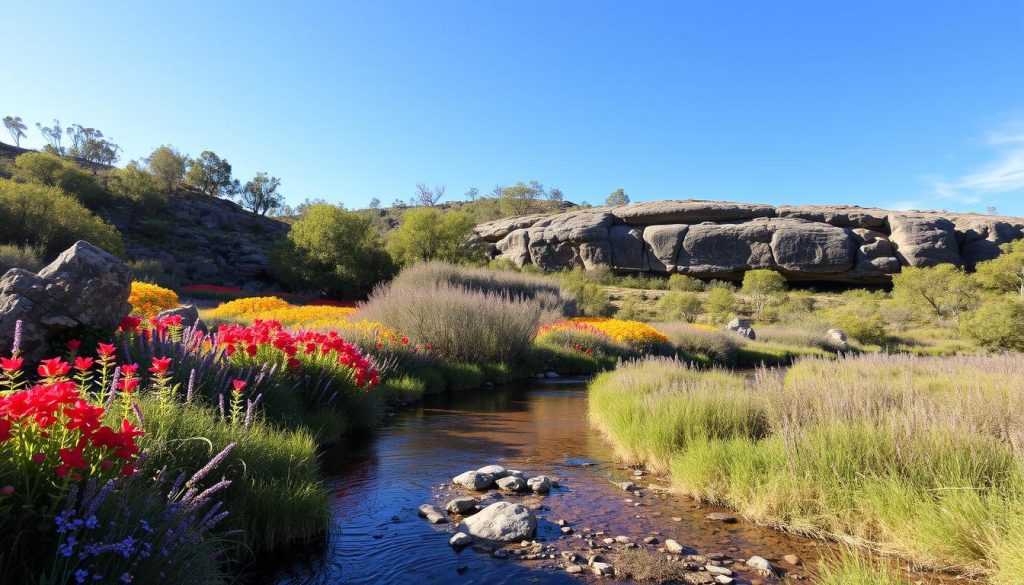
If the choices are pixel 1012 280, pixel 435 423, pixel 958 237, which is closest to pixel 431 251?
pixel 435 423

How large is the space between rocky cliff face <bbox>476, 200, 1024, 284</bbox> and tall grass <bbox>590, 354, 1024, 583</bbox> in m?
54.6

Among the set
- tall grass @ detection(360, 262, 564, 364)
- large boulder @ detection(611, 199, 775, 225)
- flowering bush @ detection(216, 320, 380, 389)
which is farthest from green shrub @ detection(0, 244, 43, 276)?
large boulder @ detection(611, 199, 775, 225)

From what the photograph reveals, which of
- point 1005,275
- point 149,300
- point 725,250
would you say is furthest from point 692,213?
point 149,300

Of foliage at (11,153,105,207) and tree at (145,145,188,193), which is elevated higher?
tree at (145,145,188,193)

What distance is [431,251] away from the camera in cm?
4044

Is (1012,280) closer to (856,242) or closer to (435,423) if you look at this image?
(856,242)

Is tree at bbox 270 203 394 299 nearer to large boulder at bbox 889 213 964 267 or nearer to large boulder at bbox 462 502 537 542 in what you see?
large boulder at bbox 462 502 537 542

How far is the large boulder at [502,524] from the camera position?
13.5 feet

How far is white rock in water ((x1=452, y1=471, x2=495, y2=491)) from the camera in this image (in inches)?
212

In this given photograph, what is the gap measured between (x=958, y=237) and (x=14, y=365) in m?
74.2

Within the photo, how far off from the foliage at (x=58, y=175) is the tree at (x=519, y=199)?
6422cm

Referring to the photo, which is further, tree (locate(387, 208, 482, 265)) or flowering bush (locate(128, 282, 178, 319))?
tree (locate(387, 208, 482, 265))

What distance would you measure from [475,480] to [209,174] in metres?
88.0

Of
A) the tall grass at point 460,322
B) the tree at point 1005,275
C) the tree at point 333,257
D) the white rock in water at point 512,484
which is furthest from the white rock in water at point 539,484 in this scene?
the tree at point 1005,275
